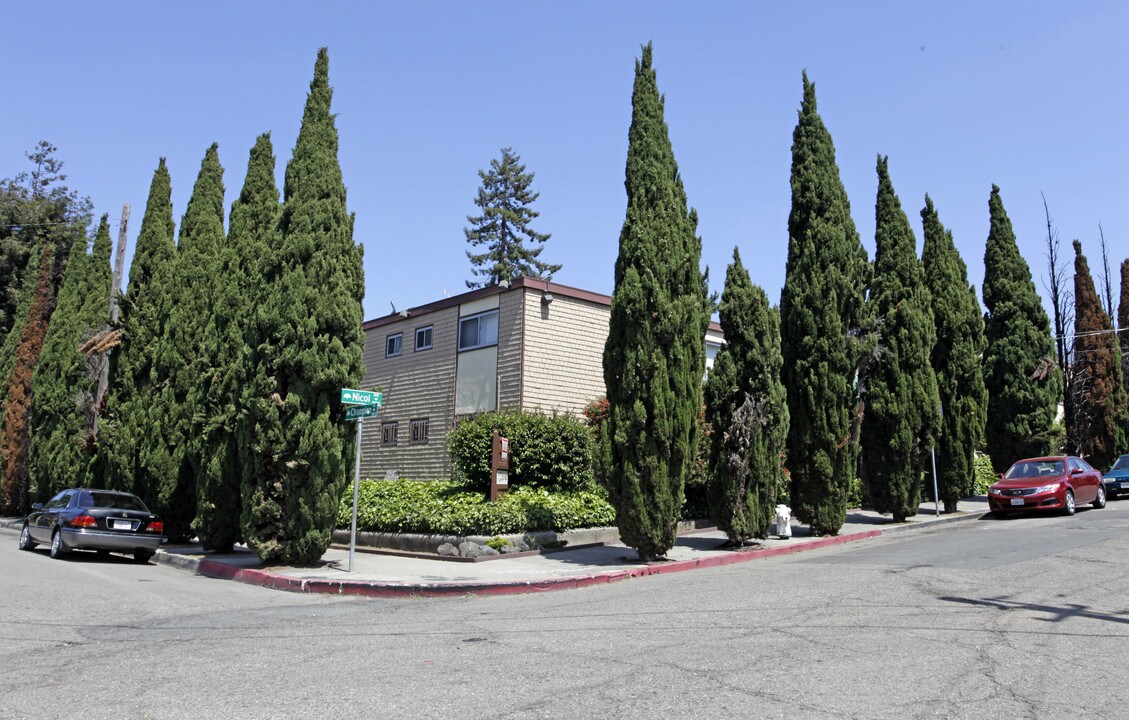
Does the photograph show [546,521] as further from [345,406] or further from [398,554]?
[345,406]

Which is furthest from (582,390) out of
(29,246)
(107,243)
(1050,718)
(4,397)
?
(29,246)

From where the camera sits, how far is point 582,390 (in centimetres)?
2497

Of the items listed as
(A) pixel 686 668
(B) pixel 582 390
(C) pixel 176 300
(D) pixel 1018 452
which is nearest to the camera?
(A) pixel 686 668

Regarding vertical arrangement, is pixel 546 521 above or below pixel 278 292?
below

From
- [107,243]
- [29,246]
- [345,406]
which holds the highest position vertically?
[29,246]

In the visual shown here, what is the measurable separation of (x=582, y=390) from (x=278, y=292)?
479 inches

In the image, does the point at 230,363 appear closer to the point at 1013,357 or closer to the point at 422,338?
the point at 422,338

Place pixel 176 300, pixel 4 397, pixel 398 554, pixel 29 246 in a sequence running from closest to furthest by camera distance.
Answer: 1. pixel 398 554
2. pixel 176 300
3. pixel 4 397
4. pixel 29 246

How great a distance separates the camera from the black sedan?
1619cm

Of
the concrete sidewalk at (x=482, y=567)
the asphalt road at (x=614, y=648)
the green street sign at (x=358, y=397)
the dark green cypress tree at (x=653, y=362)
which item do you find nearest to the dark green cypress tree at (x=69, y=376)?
the concrete sidewalk at (x=482, y=567)

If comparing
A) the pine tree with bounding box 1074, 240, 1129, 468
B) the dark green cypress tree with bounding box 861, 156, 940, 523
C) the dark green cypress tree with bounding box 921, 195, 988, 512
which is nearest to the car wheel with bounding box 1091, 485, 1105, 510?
the dark green cypress tree with bounding box 921, 195, 988, 512

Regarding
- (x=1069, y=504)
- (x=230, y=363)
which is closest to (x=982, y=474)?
(x=1069, y=504)

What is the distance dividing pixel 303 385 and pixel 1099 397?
33226 mm

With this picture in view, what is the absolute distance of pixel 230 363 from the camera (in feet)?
55.0
